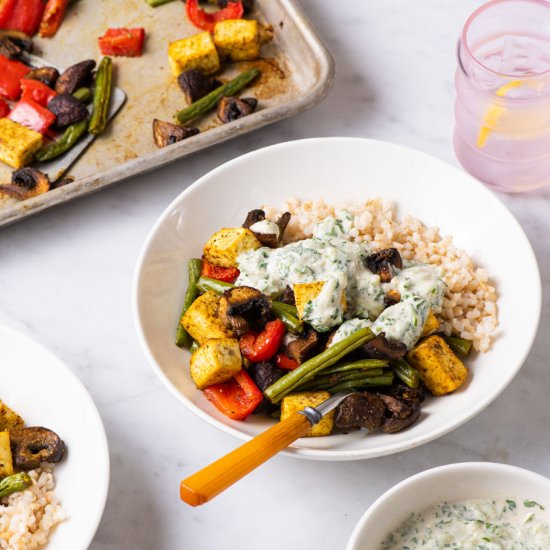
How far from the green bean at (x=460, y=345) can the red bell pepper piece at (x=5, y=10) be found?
7.00 feet

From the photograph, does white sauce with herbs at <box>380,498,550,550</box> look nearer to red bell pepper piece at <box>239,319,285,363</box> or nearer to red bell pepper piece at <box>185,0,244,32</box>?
red bell pepper piece at <box>239,319,285,363</box>

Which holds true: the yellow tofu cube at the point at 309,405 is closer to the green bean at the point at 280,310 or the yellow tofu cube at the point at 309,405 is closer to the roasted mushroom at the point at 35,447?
the green bean at the point at 280,310

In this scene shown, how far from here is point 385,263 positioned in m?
2.48

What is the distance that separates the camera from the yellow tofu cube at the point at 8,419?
7.91 feet

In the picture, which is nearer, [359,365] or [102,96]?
[359,365]

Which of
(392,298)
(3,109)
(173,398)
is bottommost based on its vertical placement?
(173,398)

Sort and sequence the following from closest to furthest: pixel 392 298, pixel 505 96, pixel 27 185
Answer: pixel 392 298
pixel 505 96
pixel 27 185

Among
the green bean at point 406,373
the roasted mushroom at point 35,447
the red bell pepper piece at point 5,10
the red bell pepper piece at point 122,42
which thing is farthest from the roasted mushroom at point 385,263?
the red bell pepper piece at point 5,10

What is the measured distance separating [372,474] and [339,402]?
1.01ft

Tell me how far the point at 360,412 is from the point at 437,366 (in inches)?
9.9

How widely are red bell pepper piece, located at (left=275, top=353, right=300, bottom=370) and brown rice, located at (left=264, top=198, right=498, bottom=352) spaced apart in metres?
0.43

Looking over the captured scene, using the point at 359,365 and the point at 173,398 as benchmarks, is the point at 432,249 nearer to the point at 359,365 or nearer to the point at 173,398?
the point at 359,365

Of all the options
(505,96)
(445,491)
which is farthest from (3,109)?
(445,491)

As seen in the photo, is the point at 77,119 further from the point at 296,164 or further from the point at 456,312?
the point at 456,312
